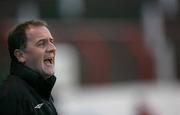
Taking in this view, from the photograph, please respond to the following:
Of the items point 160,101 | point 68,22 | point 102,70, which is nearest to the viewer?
point 160,101

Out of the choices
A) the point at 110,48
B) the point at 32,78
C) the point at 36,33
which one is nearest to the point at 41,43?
the point at 36,33

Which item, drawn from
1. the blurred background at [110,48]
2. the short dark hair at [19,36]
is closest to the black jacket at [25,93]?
the short dark hair at [19,36]

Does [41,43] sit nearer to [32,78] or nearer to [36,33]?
[36,33]

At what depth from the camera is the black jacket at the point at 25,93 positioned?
3963mm

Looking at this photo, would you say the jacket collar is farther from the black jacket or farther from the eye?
the eye

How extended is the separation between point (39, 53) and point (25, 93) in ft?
0.92

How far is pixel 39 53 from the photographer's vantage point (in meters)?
4.20

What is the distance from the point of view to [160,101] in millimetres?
14656

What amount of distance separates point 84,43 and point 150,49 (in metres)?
1.72

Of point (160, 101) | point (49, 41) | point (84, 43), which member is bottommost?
point (160, 101)

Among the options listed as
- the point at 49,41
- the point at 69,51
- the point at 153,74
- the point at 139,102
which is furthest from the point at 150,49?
the point at 49,41

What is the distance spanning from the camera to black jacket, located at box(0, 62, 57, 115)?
3.96 meters

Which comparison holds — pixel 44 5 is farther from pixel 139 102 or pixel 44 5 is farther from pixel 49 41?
pixel 49 41

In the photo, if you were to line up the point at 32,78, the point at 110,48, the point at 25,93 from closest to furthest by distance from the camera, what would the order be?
the point at 25,93 → the point at 32,78 → the point at 110,48
